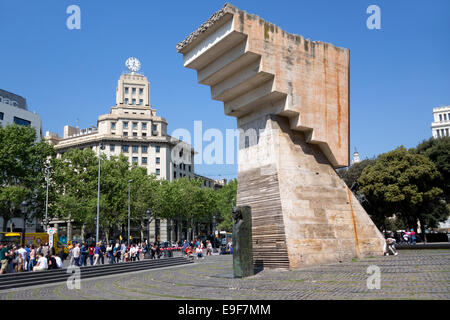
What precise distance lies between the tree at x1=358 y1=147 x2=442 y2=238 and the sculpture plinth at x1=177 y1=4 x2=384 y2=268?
66.8 ft

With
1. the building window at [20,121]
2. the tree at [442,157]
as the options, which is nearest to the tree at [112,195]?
the building window at [20,121]

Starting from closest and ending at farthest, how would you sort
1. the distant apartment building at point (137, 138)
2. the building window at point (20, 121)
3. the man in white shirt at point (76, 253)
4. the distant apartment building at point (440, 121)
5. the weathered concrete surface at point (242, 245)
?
the weathered concrete surface at point (242, 245) → the man in white shirt at point (76, 253) → the building window at point (20, 121) → the distant apartment building at point (137, 138) → the distant apartment building at point (440, 121)

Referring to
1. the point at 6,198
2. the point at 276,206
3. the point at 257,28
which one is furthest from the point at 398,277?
the point at 6,198

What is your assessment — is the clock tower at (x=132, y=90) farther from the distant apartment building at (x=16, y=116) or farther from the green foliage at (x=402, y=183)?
the green foliage at (x=402, y=183)

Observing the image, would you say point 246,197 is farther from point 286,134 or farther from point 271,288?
point 271,288

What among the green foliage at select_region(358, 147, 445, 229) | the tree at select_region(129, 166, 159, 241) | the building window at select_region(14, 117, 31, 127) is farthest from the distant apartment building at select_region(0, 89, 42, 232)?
the green foliage at select_region(358, 147, 445, 229)

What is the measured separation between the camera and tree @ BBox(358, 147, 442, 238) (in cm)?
3703

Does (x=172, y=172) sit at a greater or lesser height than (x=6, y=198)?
greater

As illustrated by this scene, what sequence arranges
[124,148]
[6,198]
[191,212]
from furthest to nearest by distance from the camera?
1. [124,148]
2. [191,212]
3. [6,198]

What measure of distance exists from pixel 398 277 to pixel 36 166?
41.7 m

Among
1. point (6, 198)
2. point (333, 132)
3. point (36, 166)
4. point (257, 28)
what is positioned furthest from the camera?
point (36, 166)

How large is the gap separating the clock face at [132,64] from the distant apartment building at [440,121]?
101984 mm

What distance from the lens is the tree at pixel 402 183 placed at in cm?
3703

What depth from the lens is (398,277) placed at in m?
12.5
